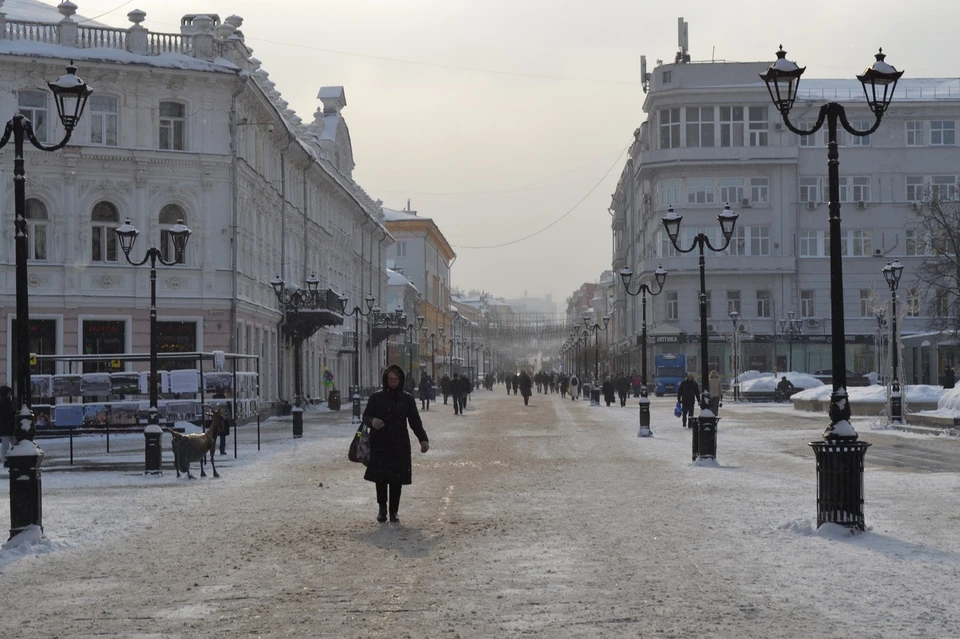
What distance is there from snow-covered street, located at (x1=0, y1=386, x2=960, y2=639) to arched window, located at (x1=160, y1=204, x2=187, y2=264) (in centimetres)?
1962

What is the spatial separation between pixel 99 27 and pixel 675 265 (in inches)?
1789

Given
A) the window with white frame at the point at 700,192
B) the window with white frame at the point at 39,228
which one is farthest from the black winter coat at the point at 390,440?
the window with white frame at the point at 700,192

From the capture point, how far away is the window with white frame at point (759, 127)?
7768cm

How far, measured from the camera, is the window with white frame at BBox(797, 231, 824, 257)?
78.2 meters

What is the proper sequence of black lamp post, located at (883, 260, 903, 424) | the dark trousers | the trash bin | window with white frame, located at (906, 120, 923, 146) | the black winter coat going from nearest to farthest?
the black winter coat → the dark trousers → black lamp post, located at (883, 260, 903, 424) → the trash bin → window with white frame, located at (906, 120, 923, 146)

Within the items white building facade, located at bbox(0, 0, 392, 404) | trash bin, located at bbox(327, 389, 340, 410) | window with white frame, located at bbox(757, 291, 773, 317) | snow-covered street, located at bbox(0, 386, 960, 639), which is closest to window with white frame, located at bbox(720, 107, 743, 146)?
window with white frame, located at bbox(757, 291, 773, 317)

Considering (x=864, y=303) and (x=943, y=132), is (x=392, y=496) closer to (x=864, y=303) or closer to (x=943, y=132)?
(x=864, y=303)

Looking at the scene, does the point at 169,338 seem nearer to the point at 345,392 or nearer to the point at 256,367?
the point at 256,367

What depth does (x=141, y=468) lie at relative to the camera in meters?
22.0

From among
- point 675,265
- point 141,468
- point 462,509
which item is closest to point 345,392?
point 675,265

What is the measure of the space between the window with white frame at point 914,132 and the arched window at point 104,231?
179ft

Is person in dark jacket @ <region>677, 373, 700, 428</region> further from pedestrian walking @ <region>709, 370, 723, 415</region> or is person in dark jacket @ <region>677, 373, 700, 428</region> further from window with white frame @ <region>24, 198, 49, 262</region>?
window with white frame @ <region>24, 198, 49, 262</region>

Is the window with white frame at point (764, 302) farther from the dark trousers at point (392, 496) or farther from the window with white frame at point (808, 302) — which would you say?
the dark trousers at point (392, 496)

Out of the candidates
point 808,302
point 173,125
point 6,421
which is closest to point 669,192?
point 808,302
